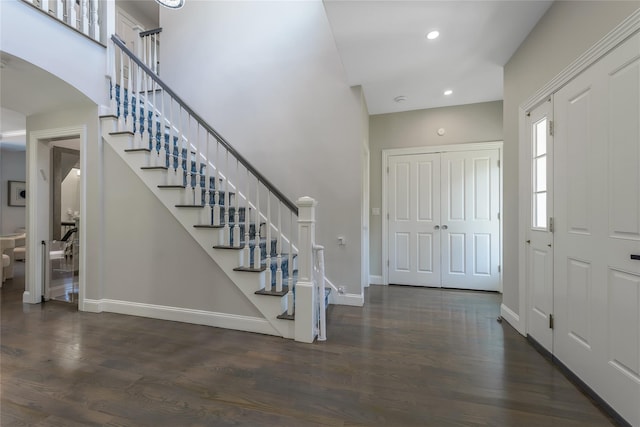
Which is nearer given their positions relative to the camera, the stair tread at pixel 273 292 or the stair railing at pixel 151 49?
the stair tread at pixel 273 292

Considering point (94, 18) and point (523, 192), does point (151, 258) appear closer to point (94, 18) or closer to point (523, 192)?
point (94, 18)

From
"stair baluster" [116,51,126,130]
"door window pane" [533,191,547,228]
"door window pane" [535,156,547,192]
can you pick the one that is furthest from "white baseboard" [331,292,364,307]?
"stair baluster" [116,51,126,130]

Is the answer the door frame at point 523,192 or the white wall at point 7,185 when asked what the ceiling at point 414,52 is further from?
the white wall at point 7,185

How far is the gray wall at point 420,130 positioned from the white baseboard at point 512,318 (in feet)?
5.64

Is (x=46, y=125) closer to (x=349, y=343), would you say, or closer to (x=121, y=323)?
(x=121, y=323)

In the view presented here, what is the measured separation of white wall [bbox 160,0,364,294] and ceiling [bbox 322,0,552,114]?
21.9 inches

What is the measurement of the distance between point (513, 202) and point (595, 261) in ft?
3.72

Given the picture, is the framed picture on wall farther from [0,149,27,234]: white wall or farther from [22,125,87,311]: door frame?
[22,125,87,311]: door frame

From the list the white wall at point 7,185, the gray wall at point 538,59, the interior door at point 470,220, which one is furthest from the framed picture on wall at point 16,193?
the gray wall at point 538,59

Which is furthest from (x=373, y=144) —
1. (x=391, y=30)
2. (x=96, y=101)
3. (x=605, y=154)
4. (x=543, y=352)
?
(x=96, y=101)

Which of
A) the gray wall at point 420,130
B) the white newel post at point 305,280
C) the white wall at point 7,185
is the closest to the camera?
the white newel post at point 305,280

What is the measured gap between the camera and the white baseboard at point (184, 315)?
251 centimetres

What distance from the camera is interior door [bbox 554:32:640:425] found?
4.51ft

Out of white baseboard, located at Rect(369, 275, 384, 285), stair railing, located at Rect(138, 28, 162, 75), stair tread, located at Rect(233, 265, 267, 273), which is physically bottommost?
white baseboard, located at Rect(369, 275, 384, 285)
